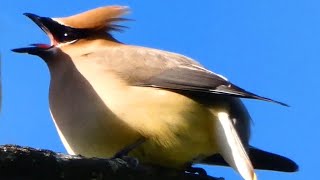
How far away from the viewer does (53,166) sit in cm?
220

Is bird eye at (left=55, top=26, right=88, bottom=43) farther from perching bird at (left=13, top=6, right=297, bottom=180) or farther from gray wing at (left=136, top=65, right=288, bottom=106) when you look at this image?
gray wing at (left=136, top=65, right=288, bottom=106)

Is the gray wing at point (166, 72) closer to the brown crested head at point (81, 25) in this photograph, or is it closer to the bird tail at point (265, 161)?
the brown crested head at point (81, 25)

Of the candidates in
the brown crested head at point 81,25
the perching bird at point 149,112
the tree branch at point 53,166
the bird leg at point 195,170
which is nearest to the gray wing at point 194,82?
the perching bird at point 149,112

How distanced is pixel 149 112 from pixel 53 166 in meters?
1.68

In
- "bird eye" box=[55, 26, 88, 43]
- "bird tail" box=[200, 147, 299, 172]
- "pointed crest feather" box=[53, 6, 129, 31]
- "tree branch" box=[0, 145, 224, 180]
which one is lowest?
"tree branch" box=[0, 145, 224, 180]

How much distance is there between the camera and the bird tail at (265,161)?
3938 mm

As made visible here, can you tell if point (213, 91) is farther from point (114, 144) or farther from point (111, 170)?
point (111, 170)

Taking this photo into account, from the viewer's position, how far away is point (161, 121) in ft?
12.7

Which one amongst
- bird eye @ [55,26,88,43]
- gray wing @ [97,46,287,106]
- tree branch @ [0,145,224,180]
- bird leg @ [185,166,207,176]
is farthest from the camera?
bird eye @ [55,26,88,43]

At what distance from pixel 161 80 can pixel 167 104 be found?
10.2 inches

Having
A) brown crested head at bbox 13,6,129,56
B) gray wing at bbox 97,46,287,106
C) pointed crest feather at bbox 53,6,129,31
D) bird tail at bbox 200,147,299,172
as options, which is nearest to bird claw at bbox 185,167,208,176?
bird tail at bbox 200,147,299,172

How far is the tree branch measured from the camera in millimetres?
2115

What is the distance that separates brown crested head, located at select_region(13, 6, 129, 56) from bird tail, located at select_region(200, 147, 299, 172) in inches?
40.6

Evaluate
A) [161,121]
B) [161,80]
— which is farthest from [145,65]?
[161,121]
